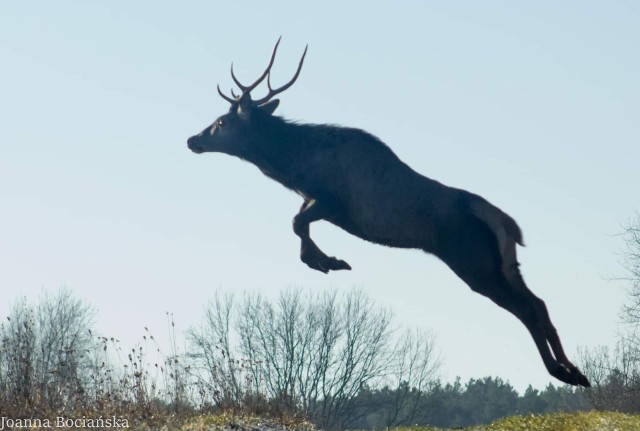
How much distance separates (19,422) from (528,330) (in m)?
5.49

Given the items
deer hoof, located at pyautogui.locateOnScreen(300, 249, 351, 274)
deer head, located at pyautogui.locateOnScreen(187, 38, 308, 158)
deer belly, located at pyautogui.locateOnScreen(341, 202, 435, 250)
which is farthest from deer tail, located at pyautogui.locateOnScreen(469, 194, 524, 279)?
deer head, located at pyautogui.locateOnScreen(187, 38, 308, 158)

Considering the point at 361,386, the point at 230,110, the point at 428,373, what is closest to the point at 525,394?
the point at 428,373

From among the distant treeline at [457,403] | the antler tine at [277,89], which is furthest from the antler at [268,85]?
the distant treeline at [457,403]

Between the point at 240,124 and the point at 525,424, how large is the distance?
493cm

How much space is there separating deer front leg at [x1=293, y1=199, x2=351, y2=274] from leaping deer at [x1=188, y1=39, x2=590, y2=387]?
0.01 meters

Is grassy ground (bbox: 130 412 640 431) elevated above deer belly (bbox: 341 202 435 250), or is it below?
below

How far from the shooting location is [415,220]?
45.2 feet

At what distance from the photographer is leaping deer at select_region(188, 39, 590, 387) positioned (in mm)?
13797

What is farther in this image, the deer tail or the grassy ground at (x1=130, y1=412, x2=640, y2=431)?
the deer tail

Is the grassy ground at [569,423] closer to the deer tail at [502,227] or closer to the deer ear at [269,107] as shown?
the deer tail at [502,227]

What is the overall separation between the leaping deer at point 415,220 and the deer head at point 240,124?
970 mm

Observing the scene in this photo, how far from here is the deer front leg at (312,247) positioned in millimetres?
13820

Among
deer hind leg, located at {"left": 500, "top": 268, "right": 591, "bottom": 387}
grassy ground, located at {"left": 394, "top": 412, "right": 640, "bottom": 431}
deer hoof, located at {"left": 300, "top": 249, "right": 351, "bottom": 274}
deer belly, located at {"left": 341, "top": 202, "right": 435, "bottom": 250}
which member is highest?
deer belly, located at {"left": 341, "top": 202, "right": 435, "bottom": 250}

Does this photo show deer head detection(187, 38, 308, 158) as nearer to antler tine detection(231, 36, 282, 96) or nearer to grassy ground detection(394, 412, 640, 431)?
antler tine detection(231, 36, 282, 96)
